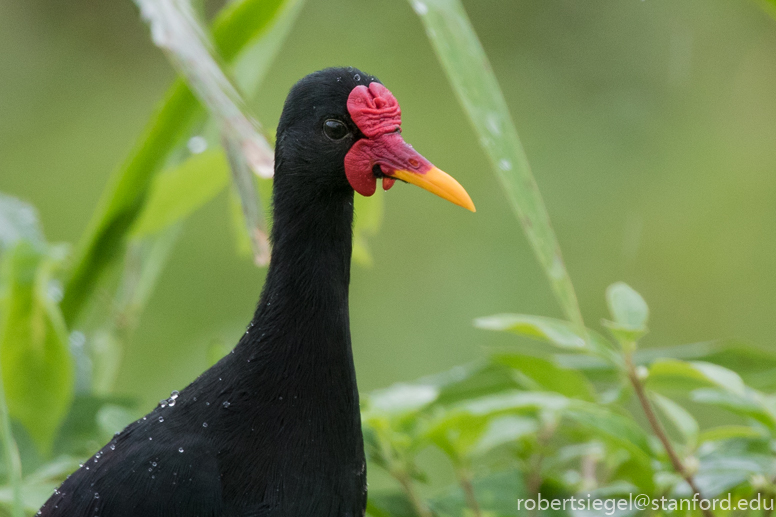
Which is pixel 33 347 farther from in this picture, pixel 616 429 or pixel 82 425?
pixel 616 429

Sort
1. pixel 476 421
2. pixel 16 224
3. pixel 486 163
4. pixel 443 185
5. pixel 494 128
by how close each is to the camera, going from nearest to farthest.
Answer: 1. pixel 443 185
2. pixel 494 128
3. pixel 476 421
4. pixel 16 224
5. pixel 486 163

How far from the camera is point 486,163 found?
13.1 ft

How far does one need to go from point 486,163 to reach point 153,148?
2.61 m

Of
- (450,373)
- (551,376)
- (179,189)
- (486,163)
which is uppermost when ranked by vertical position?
(486,163)

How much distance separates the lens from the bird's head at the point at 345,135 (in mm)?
1005

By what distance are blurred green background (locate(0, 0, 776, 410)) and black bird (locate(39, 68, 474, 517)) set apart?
1.91 meters

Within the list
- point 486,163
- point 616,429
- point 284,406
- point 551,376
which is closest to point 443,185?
point 284,406

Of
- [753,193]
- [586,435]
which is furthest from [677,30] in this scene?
[586,435]

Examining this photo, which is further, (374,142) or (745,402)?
(745,402)

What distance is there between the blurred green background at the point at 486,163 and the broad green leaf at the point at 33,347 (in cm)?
144

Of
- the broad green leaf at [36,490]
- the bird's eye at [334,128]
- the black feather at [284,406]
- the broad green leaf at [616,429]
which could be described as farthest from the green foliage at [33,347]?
the broad green leaf at [616,429]

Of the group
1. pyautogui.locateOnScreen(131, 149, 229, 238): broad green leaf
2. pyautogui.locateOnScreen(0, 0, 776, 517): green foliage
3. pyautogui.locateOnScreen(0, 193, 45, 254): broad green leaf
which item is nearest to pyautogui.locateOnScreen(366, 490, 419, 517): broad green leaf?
pyautogui.locateOnScreen(0, 0, 776, 517): green foliage

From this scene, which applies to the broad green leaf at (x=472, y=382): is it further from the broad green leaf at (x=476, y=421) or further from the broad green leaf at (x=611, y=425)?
the broad green leaf at (x=611, y=425)

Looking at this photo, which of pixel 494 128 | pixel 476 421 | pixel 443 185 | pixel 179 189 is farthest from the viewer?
pixel 179 189
